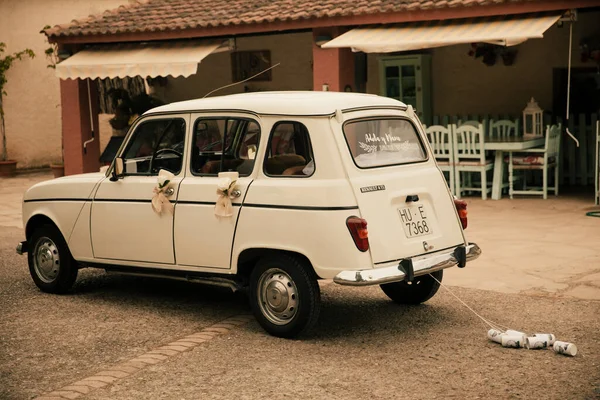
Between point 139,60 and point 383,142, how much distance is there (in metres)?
9.15

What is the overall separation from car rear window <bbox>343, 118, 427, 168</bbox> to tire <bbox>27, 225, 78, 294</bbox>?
9.48 ft

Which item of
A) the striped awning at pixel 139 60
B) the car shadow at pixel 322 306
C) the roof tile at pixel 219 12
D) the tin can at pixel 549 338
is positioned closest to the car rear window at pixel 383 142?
the car shadow at pixel 322 306

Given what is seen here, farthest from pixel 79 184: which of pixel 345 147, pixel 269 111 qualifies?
pixel 345 147

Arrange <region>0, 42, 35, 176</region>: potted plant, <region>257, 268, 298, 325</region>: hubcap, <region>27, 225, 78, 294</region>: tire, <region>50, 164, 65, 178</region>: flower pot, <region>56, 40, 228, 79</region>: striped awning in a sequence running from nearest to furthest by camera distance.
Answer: <region>257, 268, 298, 325</region>: hubcap, <region>27, 225, 78, 294</region>: tire, <region>56, 40, 228, 79</region>: striped awning, <region>50, 164, 65, 178</region>: flower pot, <region>0, 42, 35, 176</region>: potted plant

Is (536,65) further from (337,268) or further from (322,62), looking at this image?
(337,268)

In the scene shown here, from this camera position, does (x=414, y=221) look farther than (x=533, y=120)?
No

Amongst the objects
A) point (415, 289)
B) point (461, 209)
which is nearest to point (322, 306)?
point (415, 289)

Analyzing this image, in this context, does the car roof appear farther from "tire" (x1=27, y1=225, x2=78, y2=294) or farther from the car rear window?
"tire" (x1=27, y1=225, x2=78, y2=294)

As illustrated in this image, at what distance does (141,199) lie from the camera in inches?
289

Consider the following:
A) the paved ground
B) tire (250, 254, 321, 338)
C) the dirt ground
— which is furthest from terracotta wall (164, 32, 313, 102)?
tire (250, 254, 321, 338)

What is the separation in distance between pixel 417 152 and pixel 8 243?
6.01 meters

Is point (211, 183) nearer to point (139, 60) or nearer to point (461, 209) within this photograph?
point (461, 209)

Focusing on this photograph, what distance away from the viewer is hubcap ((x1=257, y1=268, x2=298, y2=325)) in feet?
21.2

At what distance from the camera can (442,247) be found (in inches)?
267
